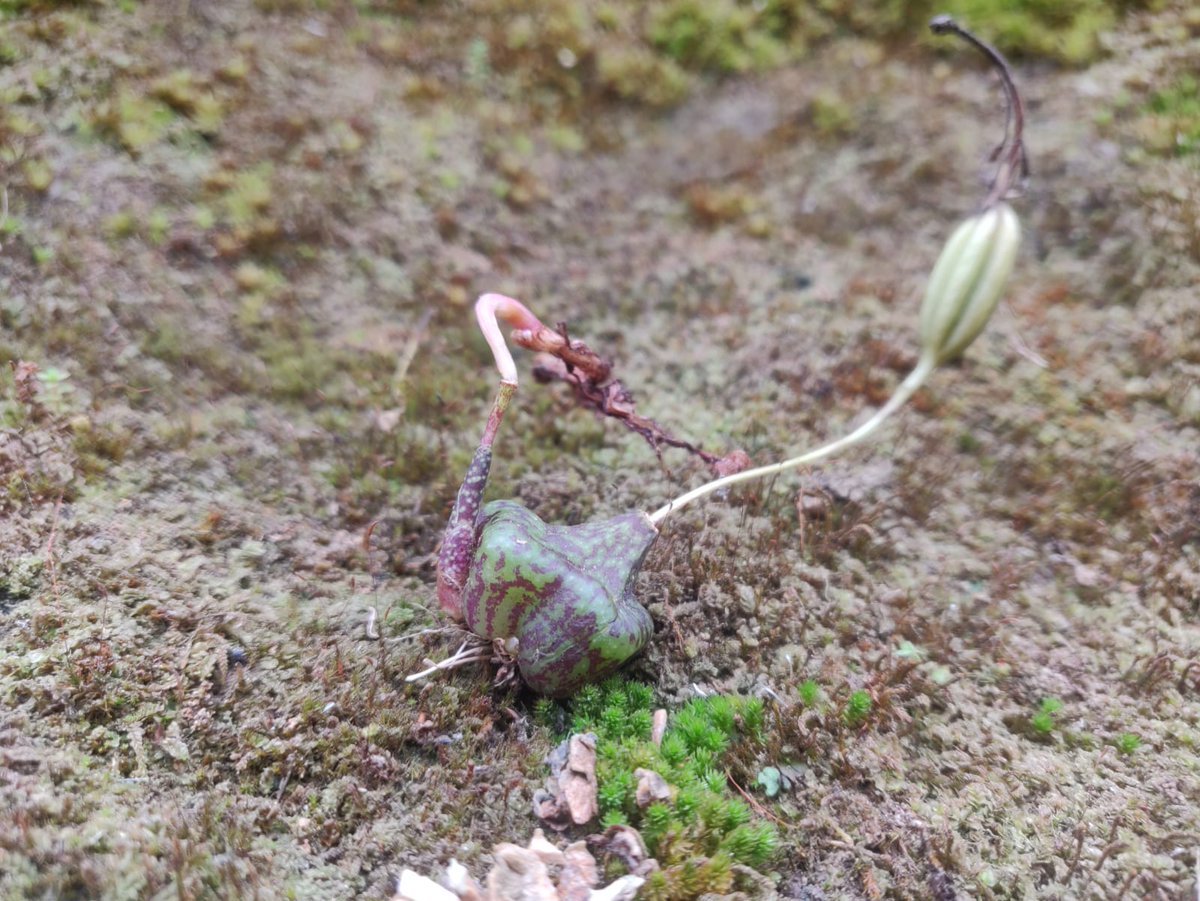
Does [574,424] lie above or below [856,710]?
above

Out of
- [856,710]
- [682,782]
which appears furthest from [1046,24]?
[682,782]

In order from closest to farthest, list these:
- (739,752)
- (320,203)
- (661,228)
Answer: (739,752) → (320,203) → (661,228)

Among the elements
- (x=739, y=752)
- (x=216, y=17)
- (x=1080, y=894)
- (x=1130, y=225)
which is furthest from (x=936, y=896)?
(x=216, y=17)

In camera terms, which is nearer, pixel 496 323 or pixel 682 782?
pixel 682 782

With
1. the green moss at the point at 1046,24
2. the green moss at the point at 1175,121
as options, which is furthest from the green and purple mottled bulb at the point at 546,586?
the green moss at the point at 1046,24

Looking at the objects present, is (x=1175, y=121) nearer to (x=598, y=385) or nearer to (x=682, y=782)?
(x=598, y=385)

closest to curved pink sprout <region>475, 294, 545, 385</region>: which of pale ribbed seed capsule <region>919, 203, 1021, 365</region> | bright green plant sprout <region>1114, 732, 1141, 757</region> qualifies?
pale ribbed seed capsule <region>919, 203, 1021, 365</region>

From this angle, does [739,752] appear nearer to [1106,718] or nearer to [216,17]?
[1106,718]
